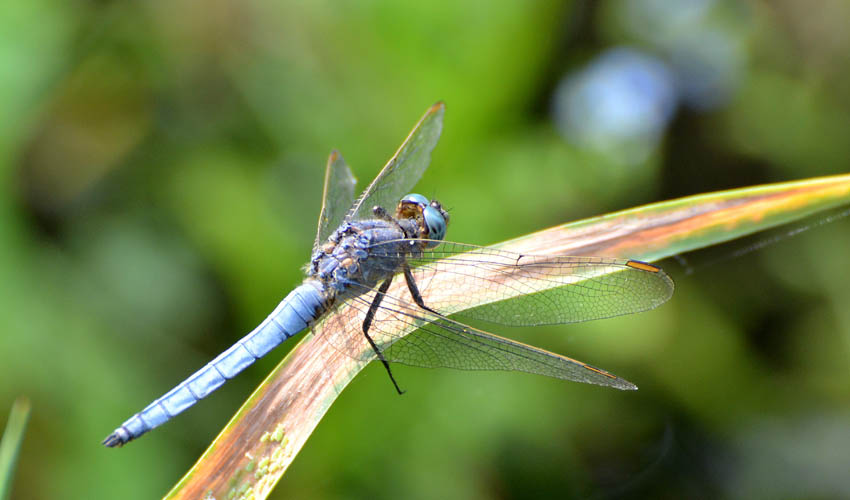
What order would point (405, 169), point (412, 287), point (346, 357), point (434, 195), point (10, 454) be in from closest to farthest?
point (10, 454) → point (346, 357) → point (412, 287) → point (405, 169) → point (434, 195)

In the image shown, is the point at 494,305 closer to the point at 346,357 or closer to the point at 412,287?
the point at 412,287

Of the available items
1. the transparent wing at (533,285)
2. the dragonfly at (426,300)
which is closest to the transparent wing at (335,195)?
the dragonfly at (426,300)

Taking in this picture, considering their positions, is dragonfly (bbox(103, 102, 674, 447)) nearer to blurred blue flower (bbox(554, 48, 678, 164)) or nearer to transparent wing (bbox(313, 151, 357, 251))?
transparent wing (bbox(313, 151, 357, 251))

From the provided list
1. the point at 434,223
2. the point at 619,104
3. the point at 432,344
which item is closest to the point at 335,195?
the point at 434,223

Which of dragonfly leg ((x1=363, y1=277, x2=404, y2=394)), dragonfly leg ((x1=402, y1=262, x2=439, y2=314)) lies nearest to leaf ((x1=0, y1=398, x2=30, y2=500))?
→ dragonfly leg ((x1=363, y1=277, x2=404, y2=394))

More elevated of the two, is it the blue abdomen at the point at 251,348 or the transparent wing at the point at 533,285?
the blue abdomen at the point at 251,348

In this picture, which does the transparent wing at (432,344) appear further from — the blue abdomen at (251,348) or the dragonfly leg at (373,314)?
the blue abdomen at (251,348)
